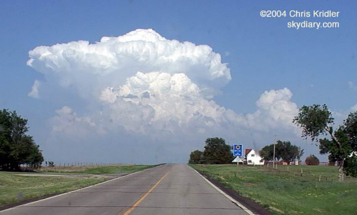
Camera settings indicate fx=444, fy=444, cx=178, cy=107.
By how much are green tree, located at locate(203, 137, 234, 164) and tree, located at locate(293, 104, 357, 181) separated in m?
117

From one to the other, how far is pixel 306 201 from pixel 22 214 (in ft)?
61.9

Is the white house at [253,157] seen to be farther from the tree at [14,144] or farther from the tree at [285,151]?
the tree at [14,144]

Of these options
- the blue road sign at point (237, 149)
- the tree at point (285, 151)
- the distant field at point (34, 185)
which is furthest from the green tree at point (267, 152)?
the distant field at point (34, 185)

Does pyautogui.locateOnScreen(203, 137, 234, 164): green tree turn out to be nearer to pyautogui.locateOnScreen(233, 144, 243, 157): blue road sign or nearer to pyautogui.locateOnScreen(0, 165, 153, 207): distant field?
pyautogui.locateOnScreen(233, 144, 243, 157): blue road sign

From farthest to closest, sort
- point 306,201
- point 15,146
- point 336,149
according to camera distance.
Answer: point 15,146, point 336,149, point 306,201

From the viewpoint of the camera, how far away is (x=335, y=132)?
171 feet

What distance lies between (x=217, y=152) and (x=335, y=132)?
124 m

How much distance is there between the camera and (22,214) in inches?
579

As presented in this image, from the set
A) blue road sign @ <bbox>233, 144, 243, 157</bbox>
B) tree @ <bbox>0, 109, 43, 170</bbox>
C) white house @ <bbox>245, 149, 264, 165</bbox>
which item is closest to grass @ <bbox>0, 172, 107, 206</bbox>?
blue road sign @ <bbox>233, 144, 243, 157</bbox>

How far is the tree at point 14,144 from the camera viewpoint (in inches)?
2643

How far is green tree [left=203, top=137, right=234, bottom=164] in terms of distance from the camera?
565ft

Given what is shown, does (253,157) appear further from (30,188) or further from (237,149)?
(30,188)

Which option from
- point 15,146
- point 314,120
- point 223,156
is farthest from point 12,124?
point 223,156

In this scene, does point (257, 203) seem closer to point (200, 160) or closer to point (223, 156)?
point (223, 156)
